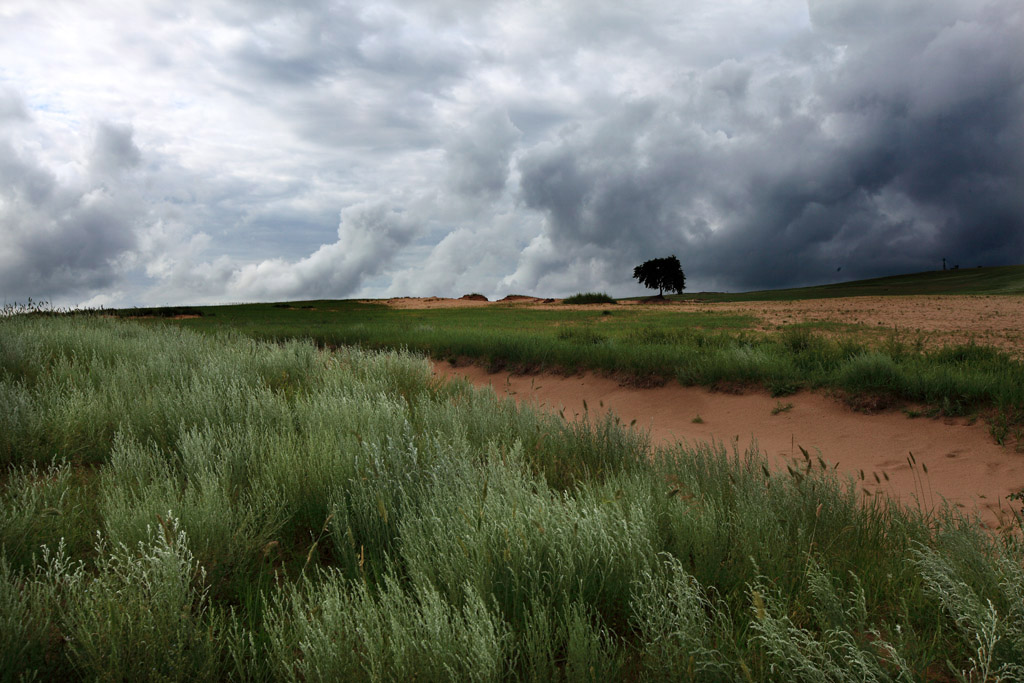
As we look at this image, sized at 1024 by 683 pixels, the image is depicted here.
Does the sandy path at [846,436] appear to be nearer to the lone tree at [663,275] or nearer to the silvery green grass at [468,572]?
the silvery green grass at [468,572]

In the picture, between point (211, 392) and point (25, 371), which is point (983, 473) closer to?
point (211, 392)

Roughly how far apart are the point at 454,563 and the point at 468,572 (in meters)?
0.08

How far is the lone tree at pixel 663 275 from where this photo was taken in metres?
58.6

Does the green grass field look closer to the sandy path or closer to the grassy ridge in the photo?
the grassy ridge

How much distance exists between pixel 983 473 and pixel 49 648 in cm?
788

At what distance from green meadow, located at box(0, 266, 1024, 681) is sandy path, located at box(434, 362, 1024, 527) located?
106 centimetres

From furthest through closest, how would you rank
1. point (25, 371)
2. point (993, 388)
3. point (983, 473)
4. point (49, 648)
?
point (25, 371)
point (993, 388)
point (983, 473)
point (49, 648)

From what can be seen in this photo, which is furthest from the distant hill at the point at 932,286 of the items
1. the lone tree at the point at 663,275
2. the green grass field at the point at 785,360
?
the green grass field at the point at 785,360

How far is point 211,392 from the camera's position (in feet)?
19.5

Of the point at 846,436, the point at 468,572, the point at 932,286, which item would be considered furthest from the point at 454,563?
the point at 932,286

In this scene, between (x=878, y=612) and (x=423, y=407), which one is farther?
(x=423, y=407)

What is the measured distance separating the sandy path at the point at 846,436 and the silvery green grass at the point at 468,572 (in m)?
1.10

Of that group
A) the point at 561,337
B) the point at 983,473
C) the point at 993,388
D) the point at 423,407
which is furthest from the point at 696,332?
the point at 423,407

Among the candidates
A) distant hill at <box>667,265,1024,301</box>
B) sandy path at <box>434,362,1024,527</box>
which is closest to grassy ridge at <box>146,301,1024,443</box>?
sandy path at <box>434,362,1024,527</box>
